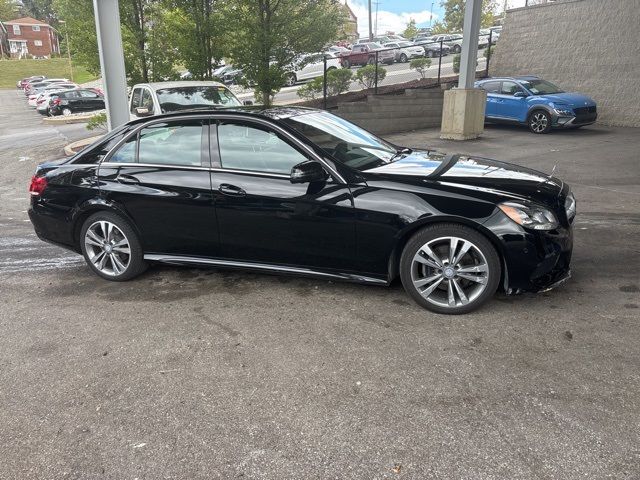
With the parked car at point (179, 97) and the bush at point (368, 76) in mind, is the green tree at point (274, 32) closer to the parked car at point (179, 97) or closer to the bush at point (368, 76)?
the parked car at point (179, 97)

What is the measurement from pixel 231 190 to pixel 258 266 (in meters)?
0.68

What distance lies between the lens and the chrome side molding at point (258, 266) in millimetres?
4285

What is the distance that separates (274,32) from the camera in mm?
13852

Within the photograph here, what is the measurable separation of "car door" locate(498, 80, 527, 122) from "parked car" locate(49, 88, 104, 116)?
2384 cm

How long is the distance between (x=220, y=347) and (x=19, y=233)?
462 centimetres

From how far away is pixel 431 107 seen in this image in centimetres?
1655

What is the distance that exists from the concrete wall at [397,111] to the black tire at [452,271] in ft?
37.6

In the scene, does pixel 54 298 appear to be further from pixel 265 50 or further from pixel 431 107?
pixel 431 107

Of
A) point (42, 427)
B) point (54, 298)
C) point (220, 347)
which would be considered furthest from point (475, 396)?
point (54, 298)

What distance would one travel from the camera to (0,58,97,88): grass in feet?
232

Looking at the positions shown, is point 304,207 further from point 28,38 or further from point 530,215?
point 28,38

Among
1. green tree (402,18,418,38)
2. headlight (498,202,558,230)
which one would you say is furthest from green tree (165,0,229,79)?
green tree (402,18,418,38)

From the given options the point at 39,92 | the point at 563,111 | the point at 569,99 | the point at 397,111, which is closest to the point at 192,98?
the point at 397,111

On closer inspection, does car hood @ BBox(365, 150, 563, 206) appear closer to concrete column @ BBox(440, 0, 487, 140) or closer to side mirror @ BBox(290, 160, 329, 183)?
side mirror @ BBox(290, 160, 329, 183)
